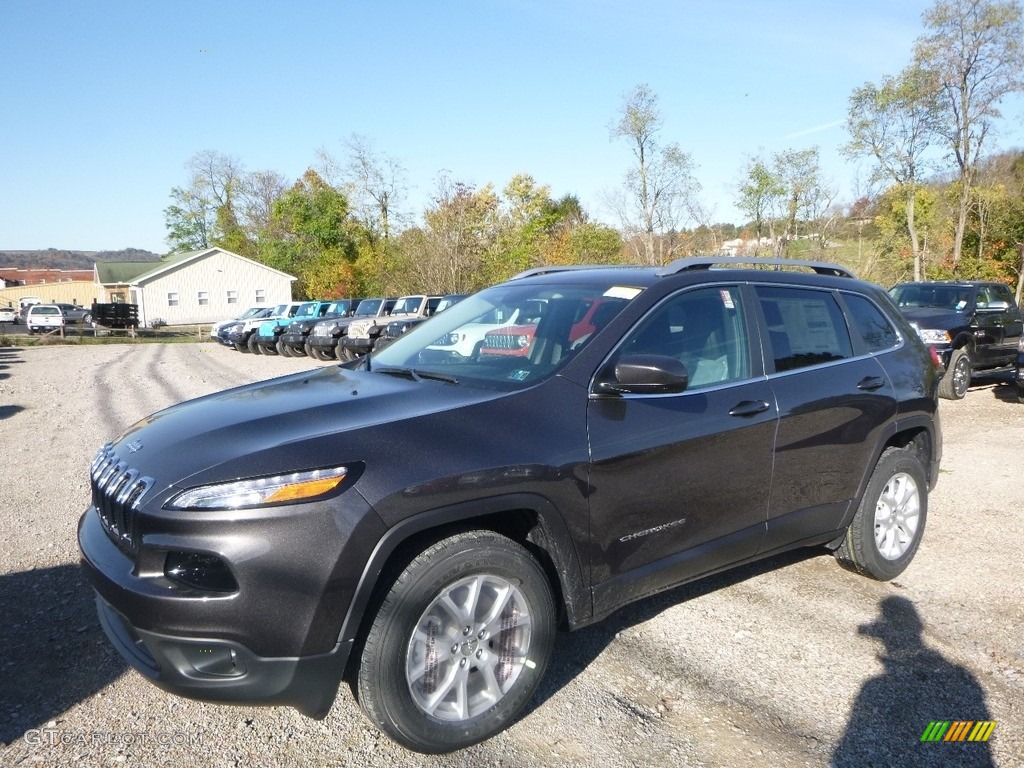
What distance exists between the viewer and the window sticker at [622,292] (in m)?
3.60

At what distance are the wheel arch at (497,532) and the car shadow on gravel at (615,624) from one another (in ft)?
1.15

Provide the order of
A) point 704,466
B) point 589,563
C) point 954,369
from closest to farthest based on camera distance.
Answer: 1. point 589,563
2. point 704,466
3. point 954,369

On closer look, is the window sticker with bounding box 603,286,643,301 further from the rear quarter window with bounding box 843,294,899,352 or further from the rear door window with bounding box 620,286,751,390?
the rear quarter window with bounding box 843,294,899,352

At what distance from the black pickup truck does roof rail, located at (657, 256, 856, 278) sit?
7989 millimetres

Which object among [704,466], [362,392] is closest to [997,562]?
[704,466]

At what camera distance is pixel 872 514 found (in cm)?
444

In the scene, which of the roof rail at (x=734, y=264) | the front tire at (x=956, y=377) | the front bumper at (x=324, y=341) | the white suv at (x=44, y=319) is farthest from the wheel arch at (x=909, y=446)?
the white suv at (x=44, y=319)

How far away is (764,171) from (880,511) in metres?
32.9

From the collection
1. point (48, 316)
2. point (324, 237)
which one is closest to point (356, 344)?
point (48, 316)

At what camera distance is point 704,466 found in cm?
348

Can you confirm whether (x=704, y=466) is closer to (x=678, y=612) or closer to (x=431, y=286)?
(x=678, y=612)

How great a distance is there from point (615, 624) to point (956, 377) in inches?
398

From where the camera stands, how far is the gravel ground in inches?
115
